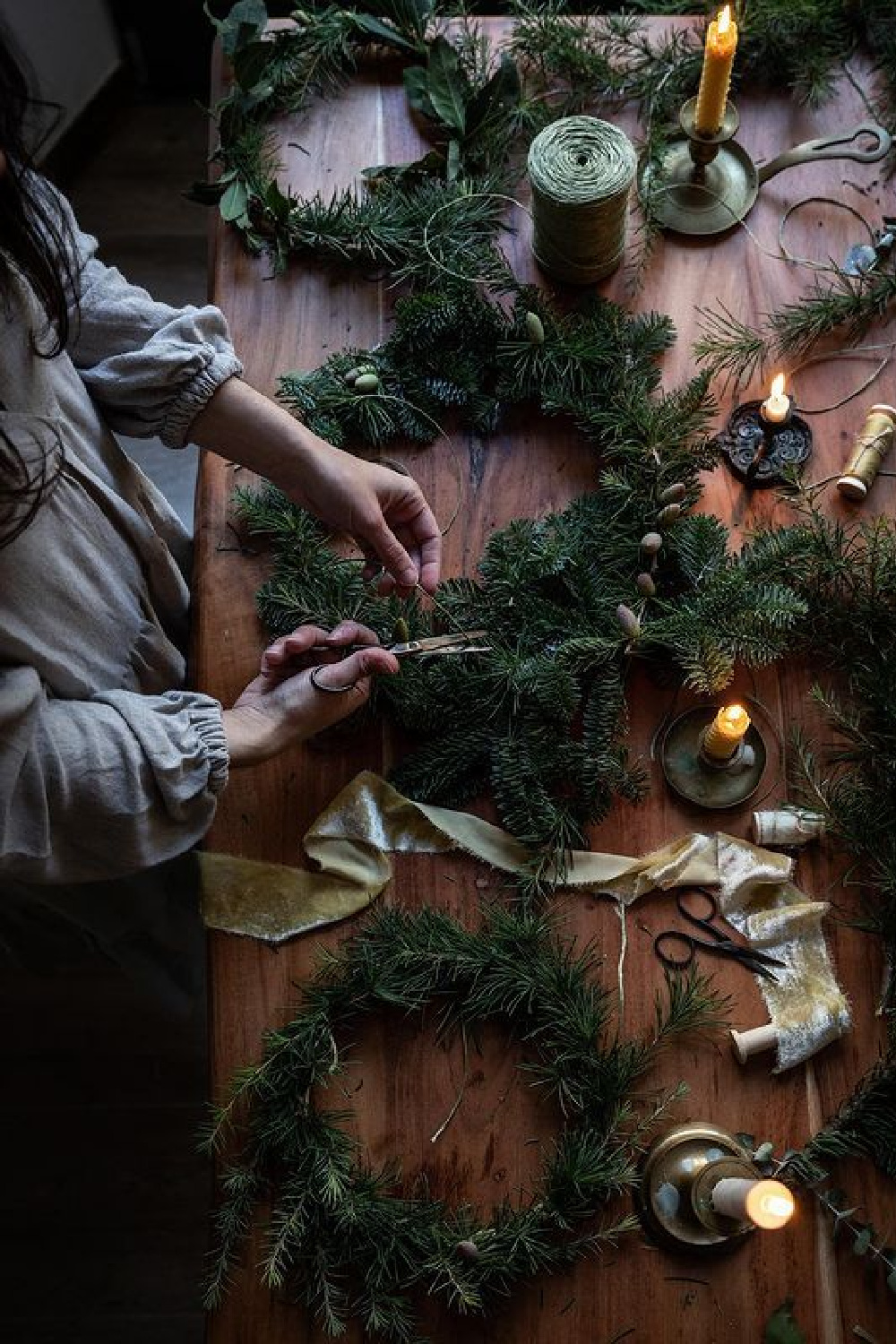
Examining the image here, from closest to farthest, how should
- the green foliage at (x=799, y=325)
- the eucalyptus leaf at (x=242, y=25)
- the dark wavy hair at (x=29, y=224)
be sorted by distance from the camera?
the dark wavy hair at (x=29, y=224), the green foliage at (x=799, y=325), the eucalyptus leaf at (x=242, y=25)

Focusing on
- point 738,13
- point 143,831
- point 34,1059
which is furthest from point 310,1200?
point 738,13

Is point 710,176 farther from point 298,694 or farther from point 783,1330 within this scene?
point 783,1330

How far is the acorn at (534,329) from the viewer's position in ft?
4.49

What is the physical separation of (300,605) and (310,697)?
128mm

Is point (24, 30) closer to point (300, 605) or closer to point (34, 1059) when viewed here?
point (300, 605)

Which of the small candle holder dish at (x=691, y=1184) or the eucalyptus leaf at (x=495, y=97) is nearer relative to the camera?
the small candle holder dish at (x=691, y=1184)

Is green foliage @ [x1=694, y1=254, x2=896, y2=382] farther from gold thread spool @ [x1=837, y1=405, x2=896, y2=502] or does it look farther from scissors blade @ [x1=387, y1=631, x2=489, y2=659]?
scissors blade @ [x1=387, y1=631, x2=489, y2=659]

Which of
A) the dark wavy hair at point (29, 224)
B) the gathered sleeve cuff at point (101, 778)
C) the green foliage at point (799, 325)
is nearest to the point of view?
the dark wavy hair at point (29, 224)

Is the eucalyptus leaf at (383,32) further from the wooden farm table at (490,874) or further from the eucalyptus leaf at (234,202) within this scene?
the eucalyptus leaf at (234,202)

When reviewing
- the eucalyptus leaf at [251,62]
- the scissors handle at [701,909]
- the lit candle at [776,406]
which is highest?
the eucalyptus leaf at [251,62]

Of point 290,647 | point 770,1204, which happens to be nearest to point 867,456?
point 290,647

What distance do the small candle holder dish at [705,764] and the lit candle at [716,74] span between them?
2.28 ft

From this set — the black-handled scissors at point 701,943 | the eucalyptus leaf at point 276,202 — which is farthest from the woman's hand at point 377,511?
the black-handled scissors at point 701,943

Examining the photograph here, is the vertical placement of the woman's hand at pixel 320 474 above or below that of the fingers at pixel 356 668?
above
